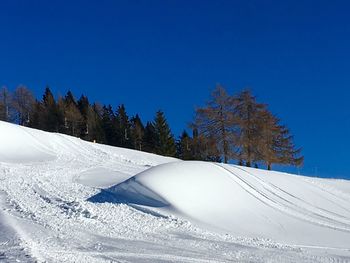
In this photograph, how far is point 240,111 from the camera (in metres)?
35.2

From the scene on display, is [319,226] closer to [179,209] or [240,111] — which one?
[179,209]

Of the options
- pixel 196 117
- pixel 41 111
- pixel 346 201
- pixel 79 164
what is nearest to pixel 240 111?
pixel 196 117

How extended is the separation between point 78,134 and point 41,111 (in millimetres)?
6438

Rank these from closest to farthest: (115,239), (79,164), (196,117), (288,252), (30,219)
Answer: (288,252) < (115,239) < (30,219) < (79,164) < (196,117)

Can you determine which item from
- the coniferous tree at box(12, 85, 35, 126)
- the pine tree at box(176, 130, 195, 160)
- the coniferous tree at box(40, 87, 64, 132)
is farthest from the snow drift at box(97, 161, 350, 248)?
the coniferous tree at box(12, 85, 35, 126)

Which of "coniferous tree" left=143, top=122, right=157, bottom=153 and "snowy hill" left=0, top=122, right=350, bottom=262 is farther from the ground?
"coniferous tree" left=143, top=122, right=157, bottom=153

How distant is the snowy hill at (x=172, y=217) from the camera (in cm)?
814

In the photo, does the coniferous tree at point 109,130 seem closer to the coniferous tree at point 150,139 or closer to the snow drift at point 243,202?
the coniferous tree at point 150,139

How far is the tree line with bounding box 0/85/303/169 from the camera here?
111ft

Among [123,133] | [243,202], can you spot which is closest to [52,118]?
[123,133]

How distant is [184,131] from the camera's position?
2154 inches

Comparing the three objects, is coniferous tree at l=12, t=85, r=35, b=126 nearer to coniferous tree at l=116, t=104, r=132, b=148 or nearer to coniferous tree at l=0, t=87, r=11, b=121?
coniferous tree at l=0, t=87, r=11, b=121

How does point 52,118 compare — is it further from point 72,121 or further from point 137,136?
point 137,136

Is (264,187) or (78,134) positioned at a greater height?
(78,134)
